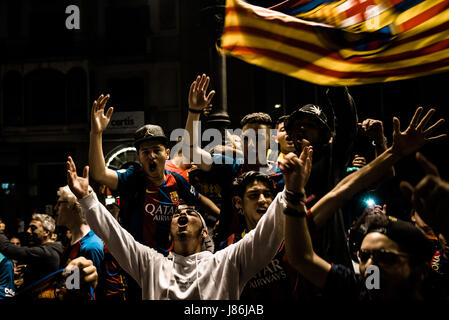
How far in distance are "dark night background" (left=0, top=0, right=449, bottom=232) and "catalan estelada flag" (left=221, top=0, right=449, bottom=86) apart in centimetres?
1345

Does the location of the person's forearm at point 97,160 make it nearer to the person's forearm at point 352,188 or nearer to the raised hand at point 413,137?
the person's forearm at point 352,188

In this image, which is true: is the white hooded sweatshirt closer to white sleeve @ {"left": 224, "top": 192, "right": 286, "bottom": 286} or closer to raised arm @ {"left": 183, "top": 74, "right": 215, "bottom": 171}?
white sleeve @ {"left": 224, "top": 192, "right": 286, "bottom": 286}

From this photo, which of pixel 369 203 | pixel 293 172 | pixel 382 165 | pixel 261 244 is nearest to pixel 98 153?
pixel 261 244

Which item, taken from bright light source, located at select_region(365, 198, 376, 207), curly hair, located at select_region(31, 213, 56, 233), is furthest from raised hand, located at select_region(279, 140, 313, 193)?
curly hair, located at select_region(31, 213, 56, 233)

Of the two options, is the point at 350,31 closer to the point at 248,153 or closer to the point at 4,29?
the point at 248,153

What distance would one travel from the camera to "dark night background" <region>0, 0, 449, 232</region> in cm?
1689

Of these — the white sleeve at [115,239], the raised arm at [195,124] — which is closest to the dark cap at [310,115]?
the raised arm at [195,124]

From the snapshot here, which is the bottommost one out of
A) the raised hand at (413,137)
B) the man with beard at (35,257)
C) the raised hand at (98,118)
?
the man with beard at (35,257)

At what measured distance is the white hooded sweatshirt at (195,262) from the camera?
266 centimetres

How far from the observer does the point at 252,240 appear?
8.91 feet

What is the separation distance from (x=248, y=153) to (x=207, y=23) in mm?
2983

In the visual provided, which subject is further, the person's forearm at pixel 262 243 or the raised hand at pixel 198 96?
the raised hand at pixel 198 96

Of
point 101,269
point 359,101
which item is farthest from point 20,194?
point 101,269
